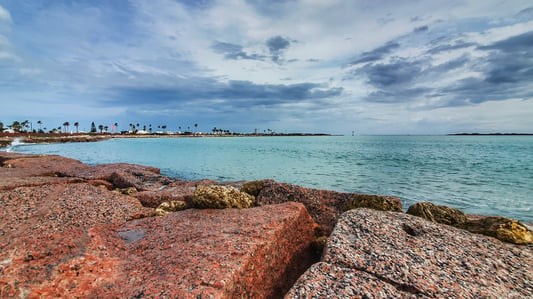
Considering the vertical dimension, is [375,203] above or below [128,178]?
above

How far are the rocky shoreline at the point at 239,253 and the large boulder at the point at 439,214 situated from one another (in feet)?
0.19

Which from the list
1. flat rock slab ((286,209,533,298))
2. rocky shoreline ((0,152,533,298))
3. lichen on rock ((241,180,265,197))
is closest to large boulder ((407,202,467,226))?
rocky shoreline ((0,152,533,298))

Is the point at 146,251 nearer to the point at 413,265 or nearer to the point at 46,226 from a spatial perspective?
the point at 46,226

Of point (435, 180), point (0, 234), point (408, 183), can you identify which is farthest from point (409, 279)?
point (435, 180)

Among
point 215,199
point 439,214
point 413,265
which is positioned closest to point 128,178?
point 215,199

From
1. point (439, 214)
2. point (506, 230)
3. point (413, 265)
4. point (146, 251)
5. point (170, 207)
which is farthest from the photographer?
point (170, 207)

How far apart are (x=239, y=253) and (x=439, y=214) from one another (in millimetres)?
5091

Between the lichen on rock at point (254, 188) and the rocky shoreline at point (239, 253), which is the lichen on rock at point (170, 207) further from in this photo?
the lichen on rock at point (254, 188)

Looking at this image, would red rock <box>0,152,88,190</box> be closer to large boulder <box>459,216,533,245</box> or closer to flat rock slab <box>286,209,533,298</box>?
flat rock slab <box>286,209,533,298</box>

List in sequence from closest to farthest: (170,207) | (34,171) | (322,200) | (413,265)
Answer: (413,265), (170,207), (322,200), (34,171)

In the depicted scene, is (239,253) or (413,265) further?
(239,253)

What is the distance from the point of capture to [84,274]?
275cm

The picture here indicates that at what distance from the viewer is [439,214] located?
5637 millimetres

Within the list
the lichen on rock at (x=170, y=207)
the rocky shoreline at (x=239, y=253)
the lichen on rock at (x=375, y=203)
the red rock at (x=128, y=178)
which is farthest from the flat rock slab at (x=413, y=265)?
the red rock at (x=128, y=178)
